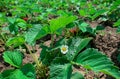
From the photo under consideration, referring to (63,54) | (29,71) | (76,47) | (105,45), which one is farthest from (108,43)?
(29,71)

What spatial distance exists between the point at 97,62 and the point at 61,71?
0.77 ft

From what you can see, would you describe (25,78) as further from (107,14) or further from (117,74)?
(107,14)

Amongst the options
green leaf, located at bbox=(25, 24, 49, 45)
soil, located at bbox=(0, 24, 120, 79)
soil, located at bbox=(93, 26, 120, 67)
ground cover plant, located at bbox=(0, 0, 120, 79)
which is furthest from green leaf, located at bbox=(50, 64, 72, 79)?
soil, located at bbox=(93, 26, 120, 67)

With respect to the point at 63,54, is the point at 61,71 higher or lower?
lower

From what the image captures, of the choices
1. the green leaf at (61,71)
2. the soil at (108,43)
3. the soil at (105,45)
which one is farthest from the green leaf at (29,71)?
the soil at (108,43)

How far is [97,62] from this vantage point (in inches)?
72.1

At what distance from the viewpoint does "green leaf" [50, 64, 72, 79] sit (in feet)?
5.99

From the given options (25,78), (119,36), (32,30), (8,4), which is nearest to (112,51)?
(119,36)

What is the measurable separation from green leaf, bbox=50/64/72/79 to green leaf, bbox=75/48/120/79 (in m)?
0.09

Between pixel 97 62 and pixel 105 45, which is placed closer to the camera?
pixel 97 62

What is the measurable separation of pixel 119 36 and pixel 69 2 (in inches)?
96.3

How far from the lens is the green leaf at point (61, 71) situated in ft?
5.99

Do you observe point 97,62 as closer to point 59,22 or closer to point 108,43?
point 59,22

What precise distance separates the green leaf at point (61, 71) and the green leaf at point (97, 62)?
0.09 m
